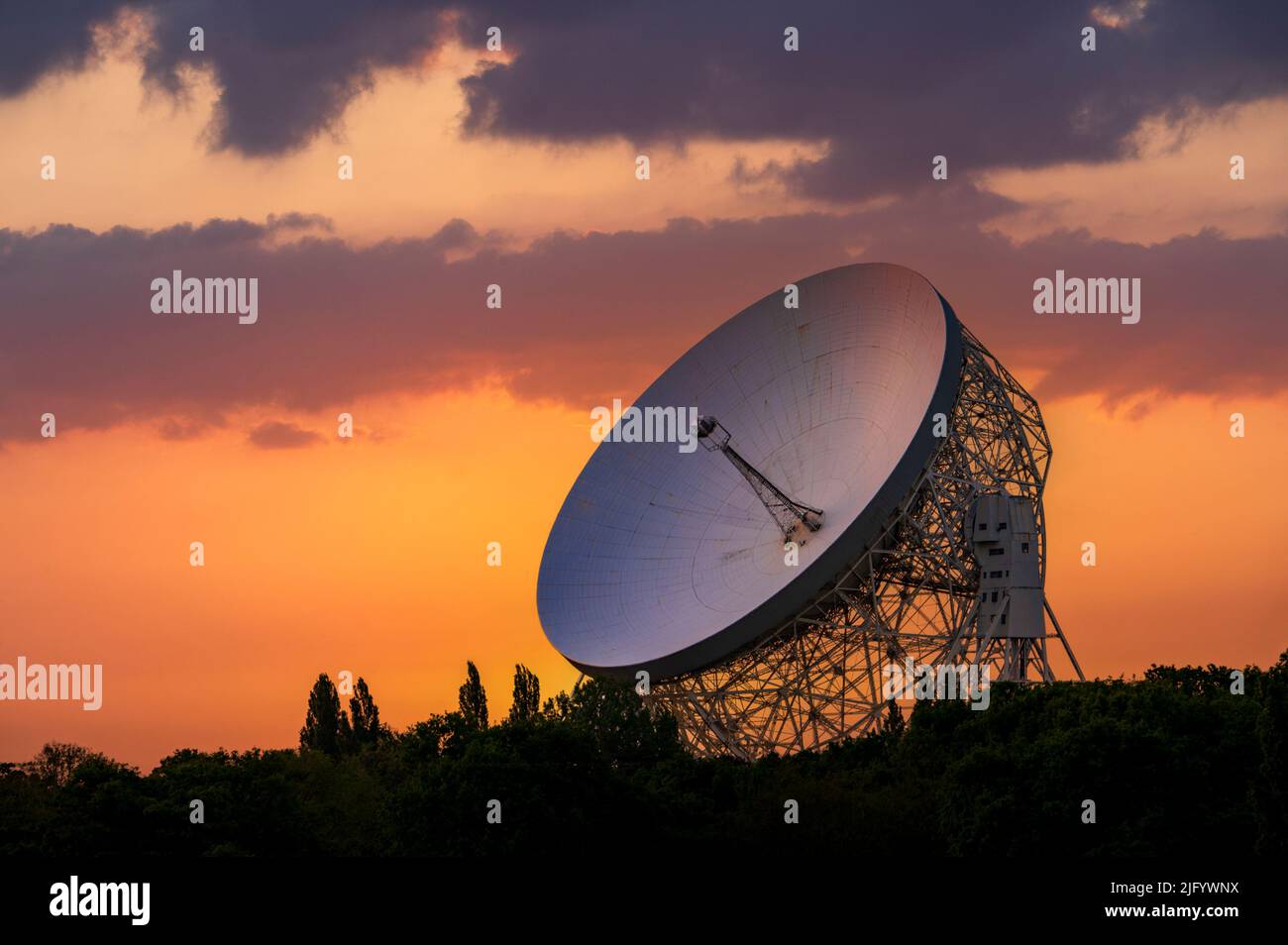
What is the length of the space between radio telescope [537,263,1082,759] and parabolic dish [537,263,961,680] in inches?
3.1

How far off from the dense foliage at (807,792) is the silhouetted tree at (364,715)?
40.4 metres

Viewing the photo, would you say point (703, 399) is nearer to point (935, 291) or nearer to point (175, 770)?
point (935, 291)

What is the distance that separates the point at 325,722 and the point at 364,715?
10.7 ft

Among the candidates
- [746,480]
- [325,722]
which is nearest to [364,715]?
[325,722]

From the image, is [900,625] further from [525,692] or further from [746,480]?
[525,692]

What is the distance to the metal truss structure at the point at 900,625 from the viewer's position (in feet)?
215

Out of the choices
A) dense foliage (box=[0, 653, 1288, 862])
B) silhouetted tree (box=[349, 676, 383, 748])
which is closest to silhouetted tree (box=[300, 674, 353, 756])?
silhouetted tree (box=[349, 676, 383, 748])

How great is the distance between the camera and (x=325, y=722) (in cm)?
11025

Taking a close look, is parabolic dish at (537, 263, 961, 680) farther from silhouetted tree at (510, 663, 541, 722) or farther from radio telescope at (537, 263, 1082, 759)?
silhouetted tree at (510, 663, 541, 722)

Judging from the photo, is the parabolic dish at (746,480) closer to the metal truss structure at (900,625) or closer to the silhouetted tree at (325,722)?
the metal truss structure at (900,625)

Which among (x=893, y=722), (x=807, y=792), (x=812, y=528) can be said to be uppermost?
(x=812, y=528)

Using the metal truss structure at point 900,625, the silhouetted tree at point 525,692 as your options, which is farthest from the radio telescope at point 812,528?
the silhouetted tree at point 525,692
